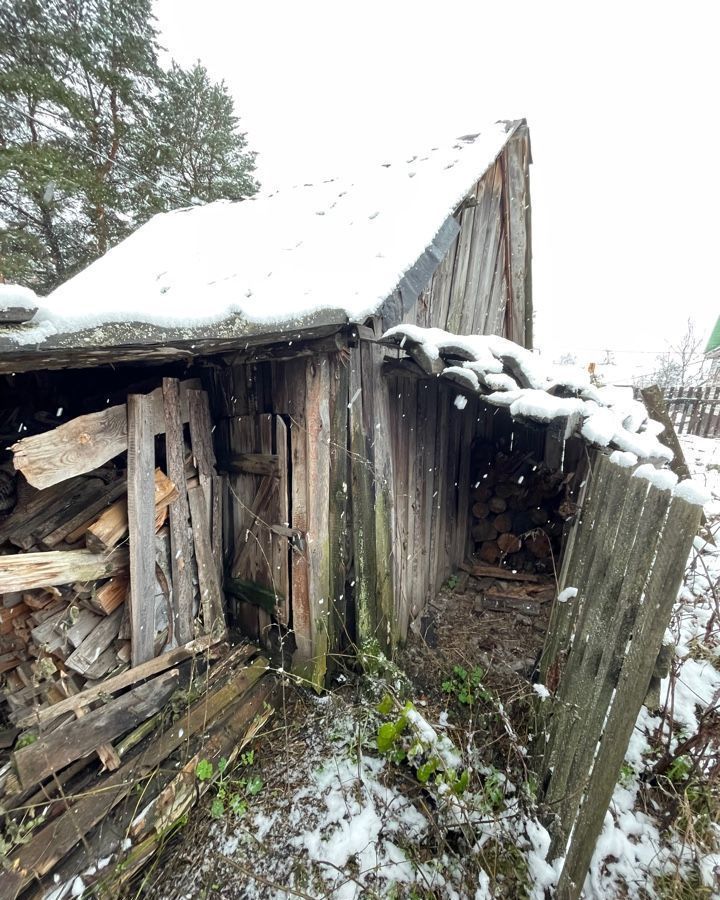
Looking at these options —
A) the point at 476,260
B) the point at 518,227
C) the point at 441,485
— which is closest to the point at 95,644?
the point at 441,485

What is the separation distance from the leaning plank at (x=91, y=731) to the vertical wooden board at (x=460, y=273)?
13.8 ft

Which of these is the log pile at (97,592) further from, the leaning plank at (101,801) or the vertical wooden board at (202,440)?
the leaning plank at (101,801)

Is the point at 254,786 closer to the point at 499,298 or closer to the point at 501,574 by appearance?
the point at 501,574

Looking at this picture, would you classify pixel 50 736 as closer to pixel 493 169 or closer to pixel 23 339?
pixel 23 339

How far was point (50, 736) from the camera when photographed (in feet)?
7.29

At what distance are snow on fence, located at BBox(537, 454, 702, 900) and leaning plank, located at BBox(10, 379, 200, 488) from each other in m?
2.83

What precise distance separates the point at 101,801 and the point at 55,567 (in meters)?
1.33

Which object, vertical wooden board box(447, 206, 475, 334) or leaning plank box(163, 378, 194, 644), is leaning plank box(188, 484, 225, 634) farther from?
vertical wooden board box(447, 206, 475, 334)

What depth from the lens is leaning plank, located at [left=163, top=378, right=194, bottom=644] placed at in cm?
269

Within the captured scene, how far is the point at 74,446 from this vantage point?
82.4 inches

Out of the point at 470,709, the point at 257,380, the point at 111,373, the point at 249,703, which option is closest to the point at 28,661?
the point at 249,703

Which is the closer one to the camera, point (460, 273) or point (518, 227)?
point (460, 273)

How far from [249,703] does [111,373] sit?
2.87 metres

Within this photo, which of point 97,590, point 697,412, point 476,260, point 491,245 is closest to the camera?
point 97,590
